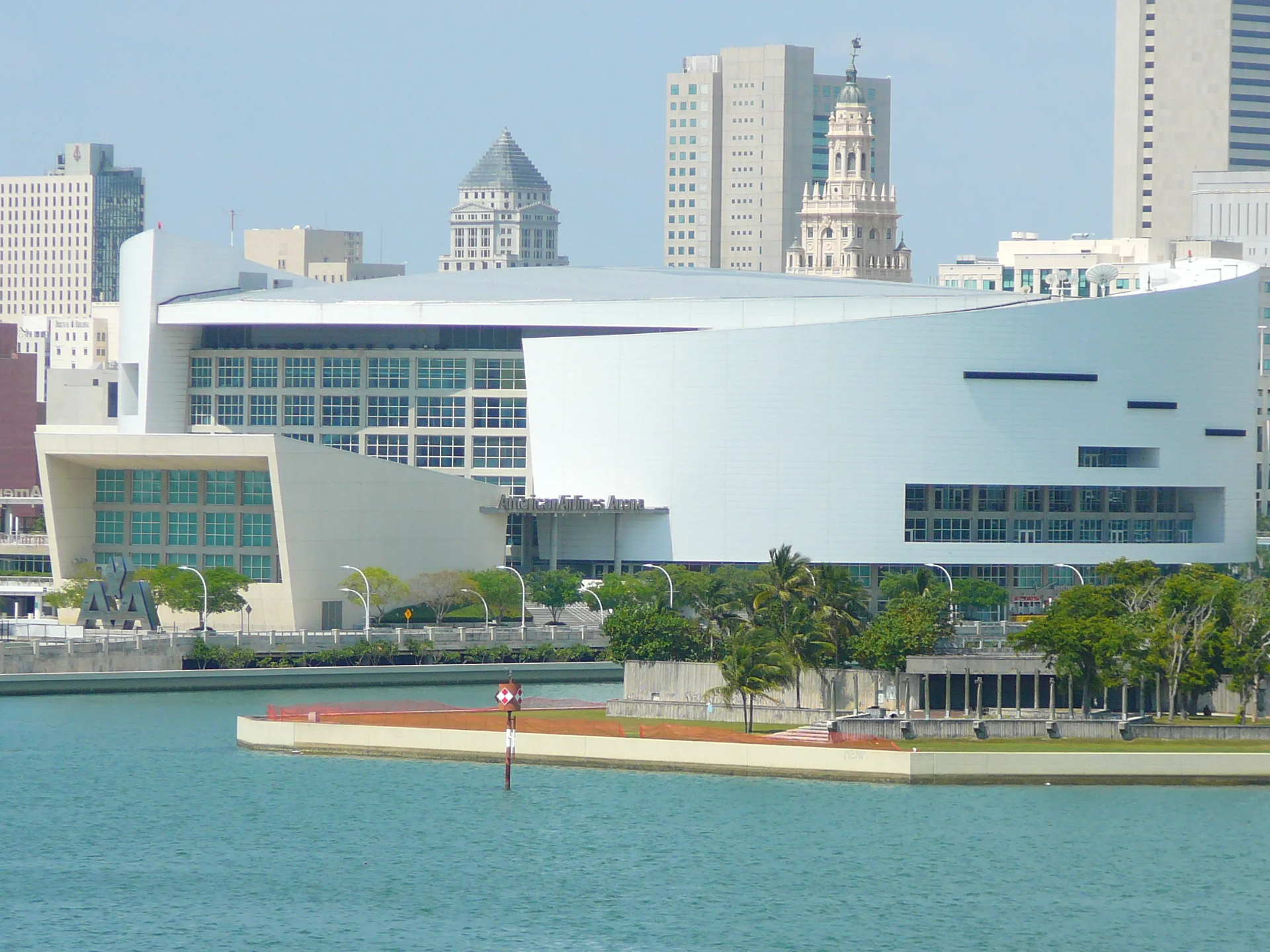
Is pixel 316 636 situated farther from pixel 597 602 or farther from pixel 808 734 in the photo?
pixel 808 734

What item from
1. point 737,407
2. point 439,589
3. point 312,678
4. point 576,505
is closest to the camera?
point 312,678

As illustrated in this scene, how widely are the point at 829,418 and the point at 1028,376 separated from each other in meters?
11.8

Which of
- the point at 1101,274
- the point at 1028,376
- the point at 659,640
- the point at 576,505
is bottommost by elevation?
the point at 659,640

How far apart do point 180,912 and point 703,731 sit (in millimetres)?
25585

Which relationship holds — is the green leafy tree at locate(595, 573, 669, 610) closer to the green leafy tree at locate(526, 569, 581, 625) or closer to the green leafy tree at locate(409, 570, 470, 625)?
the green leafy tree at locate(526, 569, 581, 625)

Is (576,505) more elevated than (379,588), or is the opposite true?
(576,505)

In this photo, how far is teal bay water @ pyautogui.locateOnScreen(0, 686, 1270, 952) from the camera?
205ft

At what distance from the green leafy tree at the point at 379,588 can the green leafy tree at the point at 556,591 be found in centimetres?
780

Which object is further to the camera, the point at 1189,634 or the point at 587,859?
the point at 1189,634

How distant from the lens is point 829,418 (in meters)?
138

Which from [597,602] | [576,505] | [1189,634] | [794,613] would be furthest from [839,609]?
[576,505]

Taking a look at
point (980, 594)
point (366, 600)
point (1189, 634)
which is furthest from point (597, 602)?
point (1189, 634)

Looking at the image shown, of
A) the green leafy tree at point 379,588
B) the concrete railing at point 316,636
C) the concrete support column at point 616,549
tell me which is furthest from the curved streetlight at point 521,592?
the concrete support column at point 616,549

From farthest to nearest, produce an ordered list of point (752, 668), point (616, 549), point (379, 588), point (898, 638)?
point (616, 549) < point (379, 588) < point (898, 638) < point (752, 668)
